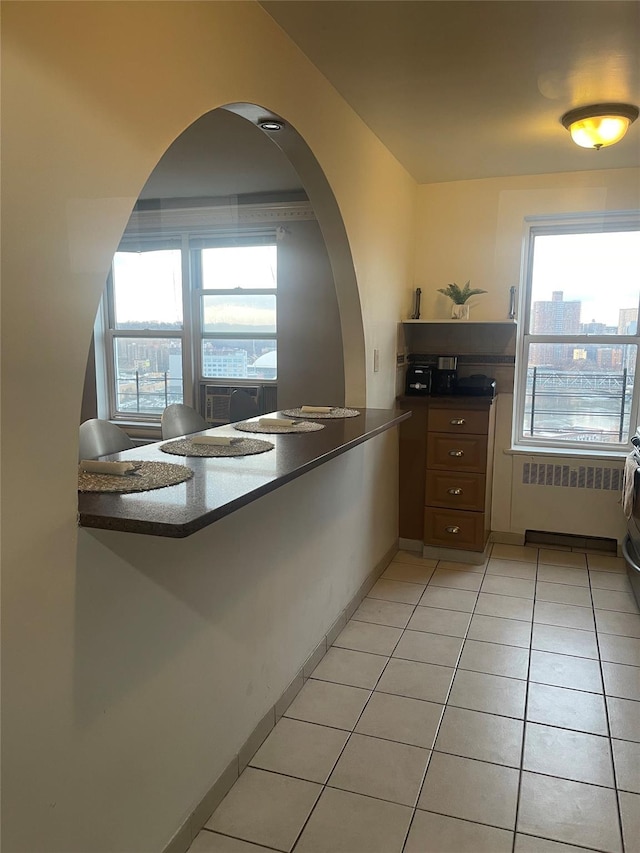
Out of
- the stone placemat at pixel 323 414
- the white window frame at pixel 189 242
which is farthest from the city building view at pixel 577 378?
the stone placemat at pixel 323 414

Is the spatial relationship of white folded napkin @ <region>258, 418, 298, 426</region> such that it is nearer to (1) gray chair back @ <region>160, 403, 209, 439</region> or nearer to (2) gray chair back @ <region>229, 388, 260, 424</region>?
(1) gray chair back @ <region>160, 403, 209, 439</region>

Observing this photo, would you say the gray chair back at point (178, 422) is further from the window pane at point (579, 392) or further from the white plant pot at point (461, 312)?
the window pane at point (579, 392)

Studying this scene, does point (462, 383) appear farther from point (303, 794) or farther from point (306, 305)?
point (303, 794)

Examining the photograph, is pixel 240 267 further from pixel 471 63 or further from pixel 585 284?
pixel 471 63

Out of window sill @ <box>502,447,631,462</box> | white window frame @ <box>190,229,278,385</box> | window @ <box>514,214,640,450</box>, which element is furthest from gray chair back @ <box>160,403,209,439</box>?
→ window @ <box>514,214,640,450</box>

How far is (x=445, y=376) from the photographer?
13.1 feet

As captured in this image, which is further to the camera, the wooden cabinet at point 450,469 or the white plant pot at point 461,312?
the white plant pot at point 461,312

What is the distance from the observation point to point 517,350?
415 centimetres

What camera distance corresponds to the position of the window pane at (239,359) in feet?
15.6

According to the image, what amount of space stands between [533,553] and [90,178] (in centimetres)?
358

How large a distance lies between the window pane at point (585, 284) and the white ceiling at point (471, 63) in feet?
2.44

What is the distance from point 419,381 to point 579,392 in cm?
107

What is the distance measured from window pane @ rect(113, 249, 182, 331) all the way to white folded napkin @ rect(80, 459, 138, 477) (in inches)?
138

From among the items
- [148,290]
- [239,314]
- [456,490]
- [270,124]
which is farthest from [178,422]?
[148,290]
